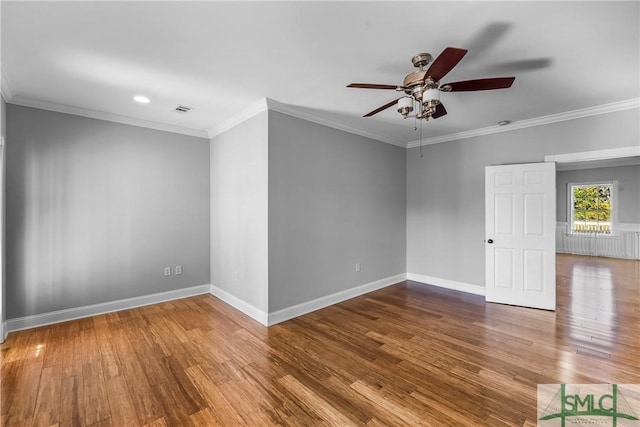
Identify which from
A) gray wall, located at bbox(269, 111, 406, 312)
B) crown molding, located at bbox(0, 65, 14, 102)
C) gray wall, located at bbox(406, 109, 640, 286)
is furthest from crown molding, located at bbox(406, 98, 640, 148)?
crown molding, located at bbox(0, 65, 14, 102)

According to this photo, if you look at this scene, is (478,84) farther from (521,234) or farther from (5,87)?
(5,87)

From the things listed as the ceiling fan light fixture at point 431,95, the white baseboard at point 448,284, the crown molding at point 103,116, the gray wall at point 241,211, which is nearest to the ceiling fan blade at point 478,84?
the ceiling fan light fixture at point 431,95

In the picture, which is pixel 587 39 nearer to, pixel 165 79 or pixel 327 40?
pixel 327 40

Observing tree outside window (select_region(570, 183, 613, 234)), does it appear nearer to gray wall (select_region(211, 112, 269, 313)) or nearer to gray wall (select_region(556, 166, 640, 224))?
gray wall (select_region(556, 166, 640, 224))

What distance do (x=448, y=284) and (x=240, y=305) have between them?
3513mm

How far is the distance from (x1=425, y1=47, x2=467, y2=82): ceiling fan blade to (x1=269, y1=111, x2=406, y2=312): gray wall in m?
2.03

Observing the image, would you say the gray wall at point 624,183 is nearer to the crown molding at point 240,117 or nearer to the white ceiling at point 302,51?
the white ceiling at point 302,51

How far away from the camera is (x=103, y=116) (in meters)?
3.77

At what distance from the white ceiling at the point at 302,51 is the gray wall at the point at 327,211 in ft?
2.08

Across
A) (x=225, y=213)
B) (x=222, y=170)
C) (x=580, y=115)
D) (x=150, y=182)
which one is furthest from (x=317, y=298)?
(x=580, y=115)

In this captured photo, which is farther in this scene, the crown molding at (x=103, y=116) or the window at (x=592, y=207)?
the window at (x=592, y=207)

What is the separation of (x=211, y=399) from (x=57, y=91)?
11.6 ft

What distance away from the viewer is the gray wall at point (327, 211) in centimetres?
356

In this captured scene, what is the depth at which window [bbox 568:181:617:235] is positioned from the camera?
8.16 meters
